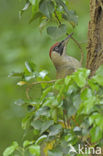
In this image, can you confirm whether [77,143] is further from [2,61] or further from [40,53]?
[2,61]

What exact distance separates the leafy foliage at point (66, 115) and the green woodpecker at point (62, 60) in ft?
1.67

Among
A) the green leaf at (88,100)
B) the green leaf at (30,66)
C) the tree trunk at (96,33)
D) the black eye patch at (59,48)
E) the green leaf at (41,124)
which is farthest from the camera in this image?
the black eye patch at (59,48)

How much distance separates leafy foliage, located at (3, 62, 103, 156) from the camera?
6.65 ft

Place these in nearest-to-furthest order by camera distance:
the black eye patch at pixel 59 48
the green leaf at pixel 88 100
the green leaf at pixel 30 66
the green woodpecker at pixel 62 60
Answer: the green leaf at pixel 88 100 < the green leaf at pixel 30 66 < the green woodpecker at pixel 62 60 < the black eye patch at pixel 59 48

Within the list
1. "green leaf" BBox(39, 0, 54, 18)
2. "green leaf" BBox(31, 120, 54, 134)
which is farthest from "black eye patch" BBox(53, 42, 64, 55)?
"green leaf" BBox(31, 120, 54, 134)

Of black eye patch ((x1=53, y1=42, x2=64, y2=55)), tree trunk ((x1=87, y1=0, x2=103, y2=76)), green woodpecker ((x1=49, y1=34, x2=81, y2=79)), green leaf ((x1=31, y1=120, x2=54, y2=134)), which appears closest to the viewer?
green leaf ((x1=31, y1=120, x2=54, y2=134))

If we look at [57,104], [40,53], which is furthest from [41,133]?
[40,53]

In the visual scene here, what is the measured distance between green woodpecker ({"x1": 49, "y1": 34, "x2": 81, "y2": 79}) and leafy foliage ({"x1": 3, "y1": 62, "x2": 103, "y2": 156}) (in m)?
0.51

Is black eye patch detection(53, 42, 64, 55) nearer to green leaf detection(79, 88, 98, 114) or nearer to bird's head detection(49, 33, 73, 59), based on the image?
bird's head detection(49, 33, 73, 59)

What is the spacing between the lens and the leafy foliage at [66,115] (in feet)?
6.65

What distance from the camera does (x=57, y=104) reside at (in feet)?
7.45

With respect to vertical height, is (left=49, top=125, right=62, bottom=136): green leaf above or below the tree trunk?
below

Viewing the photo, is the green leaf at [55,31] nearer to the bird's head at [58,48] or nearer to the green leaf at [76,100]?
the green leaf at [76,100]

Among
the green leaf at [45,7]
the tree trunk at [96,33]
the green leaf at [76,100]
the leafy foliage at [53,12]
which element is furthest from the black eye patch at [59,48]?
the green leaf at [76,100]
